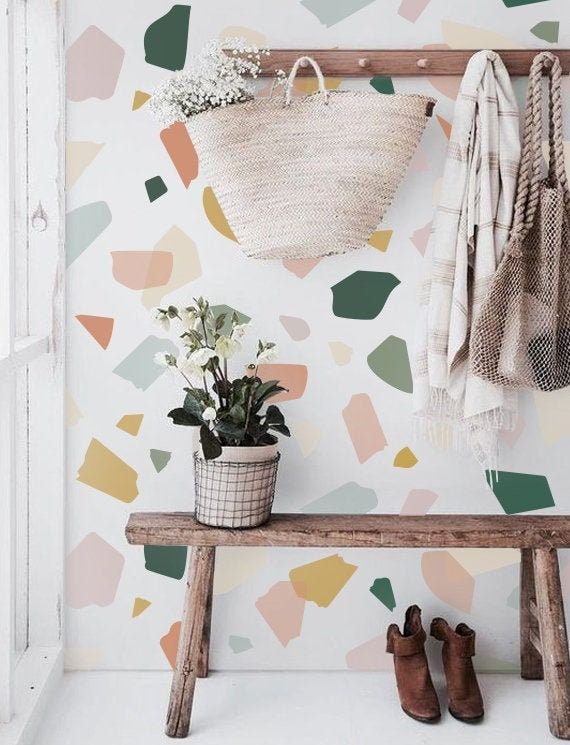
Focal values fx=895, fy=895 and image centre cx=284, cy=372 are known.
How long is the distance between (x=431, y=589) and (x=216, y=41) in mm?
1546

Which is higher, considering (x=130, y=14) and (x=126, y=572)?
(x=130, y=14)

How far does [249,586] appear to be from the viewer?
247 centimetres

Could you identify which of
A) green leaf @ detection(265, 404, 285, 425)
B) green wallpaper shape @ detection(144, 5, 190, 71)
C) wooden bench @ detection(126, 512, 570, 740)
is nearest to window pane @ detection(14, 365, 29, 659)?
wooden bench @ detection(126, 512, 570, 740)

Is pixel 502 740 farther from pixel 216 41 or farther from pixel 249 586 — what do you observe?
pixel 216 41

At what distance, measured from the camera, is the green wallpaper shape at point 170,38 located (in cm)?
234

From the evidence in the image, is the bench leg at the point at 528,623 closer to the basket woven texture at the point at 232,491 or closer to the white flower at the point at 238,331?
the basket woven texture at the point at 232,491

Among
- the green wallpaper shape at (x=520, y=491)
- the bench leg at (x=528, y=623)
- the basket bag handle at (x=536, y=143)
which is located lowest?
the bench leg at (x=528, y=623)

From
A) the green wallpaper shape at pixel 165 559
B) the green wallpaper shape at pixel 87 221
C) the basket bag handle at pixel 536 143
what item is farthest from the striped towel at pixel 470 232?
the green wallpaper shape at pixel 87 221

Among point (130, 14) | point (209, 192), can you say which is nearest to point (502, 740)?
→ point (209, 192)

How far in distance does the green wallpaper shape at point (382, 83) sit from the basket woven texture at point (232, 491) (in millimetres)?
→ 1011

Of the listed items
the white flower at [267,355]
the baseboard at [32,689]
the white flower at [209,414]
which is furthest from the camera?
the white flower at [267,355]

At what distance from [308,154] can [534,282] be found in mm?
658

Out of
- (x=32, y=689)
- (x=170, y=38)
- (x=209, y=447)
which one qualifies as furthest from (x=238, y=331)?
(x=32, y=689)

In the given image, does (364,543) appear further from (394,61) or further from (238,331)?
(394,61)
